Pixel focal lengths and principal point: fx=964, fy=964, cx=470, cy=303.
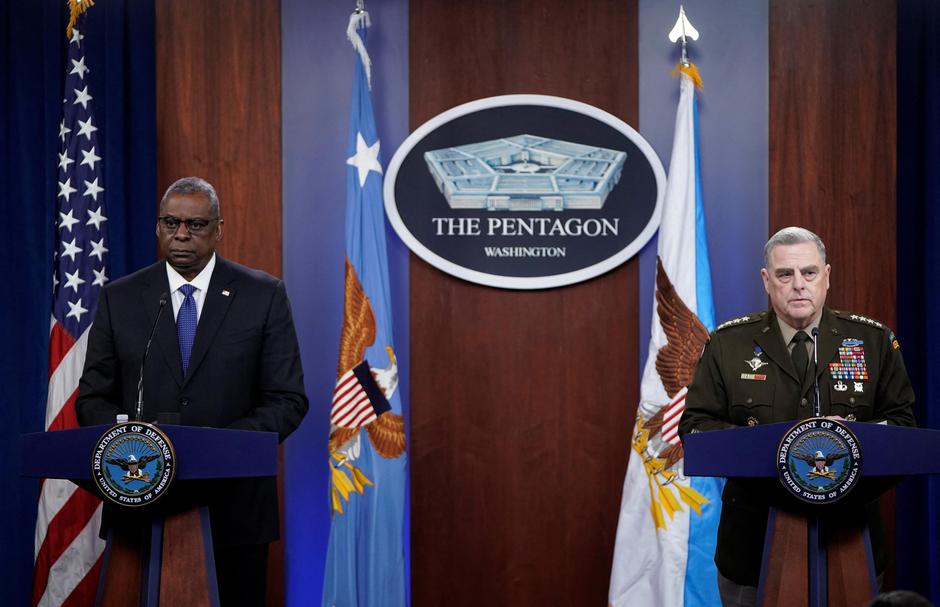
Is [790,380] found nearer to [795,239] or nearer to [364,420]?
[795,239]

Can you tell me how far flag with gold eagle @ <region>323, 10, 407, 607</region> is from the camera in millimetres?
3986

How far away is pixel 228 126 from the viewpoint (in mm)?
4371

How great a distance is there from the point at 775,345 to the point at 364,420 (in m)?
1.95

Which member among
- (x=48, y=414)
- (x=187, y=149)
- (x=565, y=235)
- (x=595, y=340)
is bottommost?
(x=48, y=414)

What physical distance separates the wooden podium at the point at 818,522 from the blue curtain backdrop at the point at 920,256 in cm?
201

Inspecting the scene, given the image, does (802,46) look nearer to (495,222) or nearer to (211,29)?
(495,222)

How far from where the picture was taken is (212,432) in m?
2.20

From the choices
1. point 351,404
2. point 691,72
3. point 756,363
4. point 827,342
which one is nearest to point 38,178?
point 351,404

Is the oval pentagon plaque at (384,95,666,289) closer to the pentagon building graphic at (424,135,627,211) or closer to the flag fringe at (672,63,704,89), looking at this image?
the pentagon building graphic at (424,135,627,211)

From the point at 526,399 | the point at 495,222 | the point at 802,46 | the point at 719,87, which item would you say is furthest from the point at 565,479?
the point at 802,46

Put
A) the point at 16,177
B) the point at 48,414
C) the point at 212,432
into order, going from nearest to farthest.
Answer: the point at 212,432 → the point at 48,414 → the point at 16,177

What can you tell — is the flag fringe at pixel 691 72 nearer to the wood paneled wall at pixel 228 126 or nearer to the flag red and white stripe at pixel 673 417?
the flag red and white stripe at pixel 673 417

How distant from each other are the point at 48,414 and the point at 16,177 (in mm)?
1064

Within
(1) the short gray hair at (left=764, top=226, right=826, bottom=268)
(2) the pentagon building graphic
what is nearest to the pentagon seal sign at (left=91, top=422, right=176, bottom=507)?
(1) the short gray hair at (left=764, top=226, right=826, bottom=268)
